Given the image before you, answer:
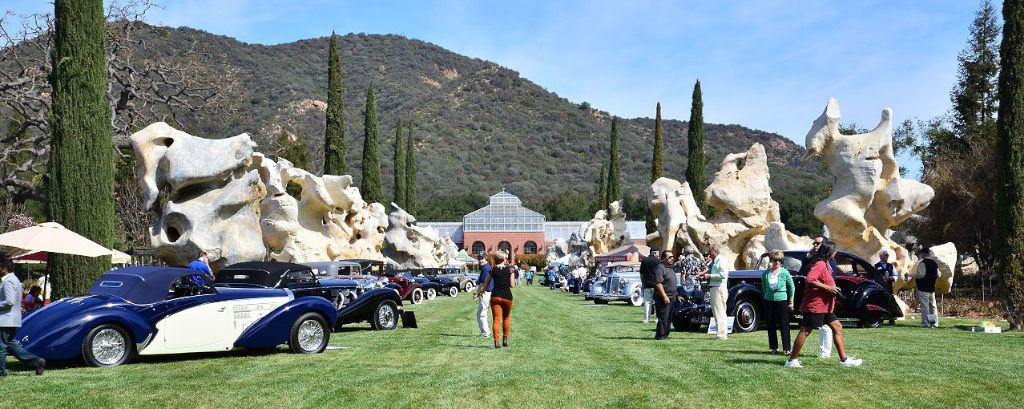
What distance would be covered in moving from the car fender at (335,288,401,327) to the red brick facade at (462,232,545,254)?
8426cm

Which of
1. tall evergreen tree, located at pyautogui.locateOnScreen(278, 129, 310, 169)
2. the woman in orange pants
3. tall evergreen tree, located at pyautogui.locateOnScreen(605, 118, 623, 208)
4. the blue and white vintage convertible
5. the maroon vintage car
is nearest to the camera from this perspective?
the blue and white vintage convertible

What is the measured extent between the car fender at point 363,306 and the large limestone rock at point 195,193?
6685mm

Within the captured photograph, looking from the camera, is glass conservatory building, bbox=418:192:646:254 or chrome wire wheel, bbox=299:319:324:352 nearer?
chrome wire wheel, bbox=299:319:324:352

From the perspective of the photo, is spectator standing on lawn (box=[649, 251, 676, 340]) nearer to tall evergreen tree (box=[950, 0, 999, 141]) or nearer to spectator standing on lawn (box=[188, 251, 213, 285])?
spectator standing on lawn (box=[188, 251, 213, 285])

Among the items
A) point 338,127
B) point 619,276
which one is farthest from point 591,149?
point 619,276

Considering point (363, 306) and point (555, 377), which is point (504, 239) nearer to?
point (363, 306)

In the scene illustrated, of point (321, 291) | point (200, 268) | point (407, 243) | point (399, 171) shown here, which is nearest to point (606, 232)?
point (407, 243)

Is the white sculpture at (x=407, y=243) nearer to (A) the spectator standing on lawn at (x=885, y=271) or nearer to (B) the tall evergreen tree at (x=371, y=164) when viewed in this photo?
(B) the tall evergreen tree at (x=371, y=164)

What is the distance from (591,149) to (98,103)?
13190 cm

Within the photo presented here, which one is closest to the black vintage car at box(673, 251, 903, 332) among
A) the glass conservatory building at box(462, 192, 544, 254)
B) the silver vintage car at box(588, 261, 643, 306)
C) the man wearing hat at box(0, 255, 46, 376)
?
the silver vintage car at box(588, 261, 643, 306)

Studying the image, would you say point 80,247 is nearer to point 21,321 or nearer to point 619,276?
point 21,321

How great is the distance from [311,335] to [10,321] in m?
4.01

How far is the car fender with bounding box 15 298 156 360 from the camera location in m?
10.9

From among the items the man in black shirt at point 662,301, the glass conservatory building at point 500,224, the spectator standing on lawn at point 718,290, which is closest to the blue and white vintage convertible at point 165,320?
the man in black shirt at point 662,301
